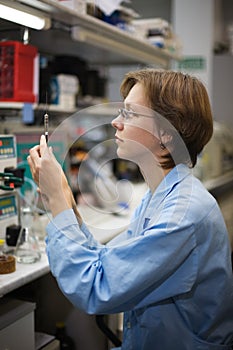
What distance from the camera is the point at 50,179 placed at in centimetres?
109

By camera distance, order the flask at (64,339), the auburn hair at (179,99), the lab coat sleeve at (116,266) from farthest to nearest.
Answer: the flask at (64,339)
the auburn hair at (179,99)
the lab coat sleeve at (116,266)

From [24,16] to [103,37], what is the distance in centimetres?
74

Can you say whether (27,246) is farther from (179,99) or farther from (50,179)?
(179,99)

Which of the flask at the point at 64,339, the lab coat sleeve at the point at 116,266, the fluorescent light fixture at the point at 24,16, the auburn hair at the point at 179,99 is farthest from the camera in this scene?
the flask at the point at 64,339

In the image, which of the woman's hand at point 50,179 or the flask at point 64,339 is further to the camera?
the flask at point 64,339

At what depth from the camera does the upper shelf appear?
5.68 ft

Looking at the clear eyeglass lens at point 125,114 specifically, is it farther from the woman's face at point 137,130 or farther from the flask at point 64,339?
the flask at point 64,339

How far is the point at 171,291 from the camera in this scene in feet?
3.59

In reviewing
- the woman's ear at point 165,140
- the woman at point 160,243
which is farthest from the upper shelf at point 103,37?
the woman's ear at point 165,140

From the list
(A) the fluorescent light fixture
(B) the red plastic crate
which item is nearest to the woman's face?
(A) the fluorescent light fixture

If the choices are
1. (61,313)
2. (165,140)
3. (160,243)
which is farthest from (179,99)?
(61,313)

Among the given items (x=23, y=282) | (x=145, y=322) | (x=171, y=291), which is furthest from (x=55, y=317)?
(x=171, y=291)

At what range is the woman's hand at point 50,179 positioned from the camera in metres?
1.09

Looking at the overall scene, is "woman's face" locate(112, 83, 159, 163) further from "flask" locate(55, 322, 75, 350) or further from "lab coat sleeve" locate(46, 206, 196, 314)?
"flask" locate(55, 322, 75, 350)
